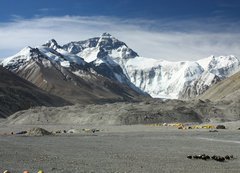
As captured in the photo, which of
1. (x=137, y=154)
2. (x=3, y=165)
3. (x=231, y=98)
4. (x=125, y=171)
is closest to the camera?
(x=125, y=171)

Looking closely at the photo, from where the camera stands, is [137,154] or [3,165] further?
[137,154]

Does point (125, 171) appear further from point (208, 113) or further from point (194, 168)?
point (208, 113)

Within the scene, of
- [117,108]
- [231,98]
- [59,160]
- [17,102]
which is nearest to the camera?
[59,160]

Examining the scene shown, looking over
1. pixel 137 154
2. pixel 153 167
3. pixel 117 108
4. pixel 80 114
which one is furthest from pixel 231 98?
pixel 153 167

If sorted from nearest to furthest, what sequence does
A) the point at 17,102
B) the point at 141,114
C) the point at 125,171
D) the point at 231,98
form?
1. the point at 125,171
2. the point at 141,114
3. the point at 231,98
4. the point at 17,102

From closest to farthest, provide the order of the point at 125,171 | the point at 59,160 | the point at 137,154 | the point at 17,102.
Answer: the point at 125,171 → the point at 59,160 → the point at 137,154 → the point at 17,102

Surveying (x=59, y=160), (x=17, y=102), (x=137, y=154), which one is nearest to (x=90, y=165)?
(x=59, y=160)

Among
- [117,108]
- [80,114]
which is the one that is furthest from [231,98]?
[80,114]

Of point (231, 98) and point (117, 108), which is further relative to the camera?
point (231, 98)

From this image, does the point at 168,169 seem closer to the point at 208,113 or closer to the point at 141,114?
the point at 141,114
